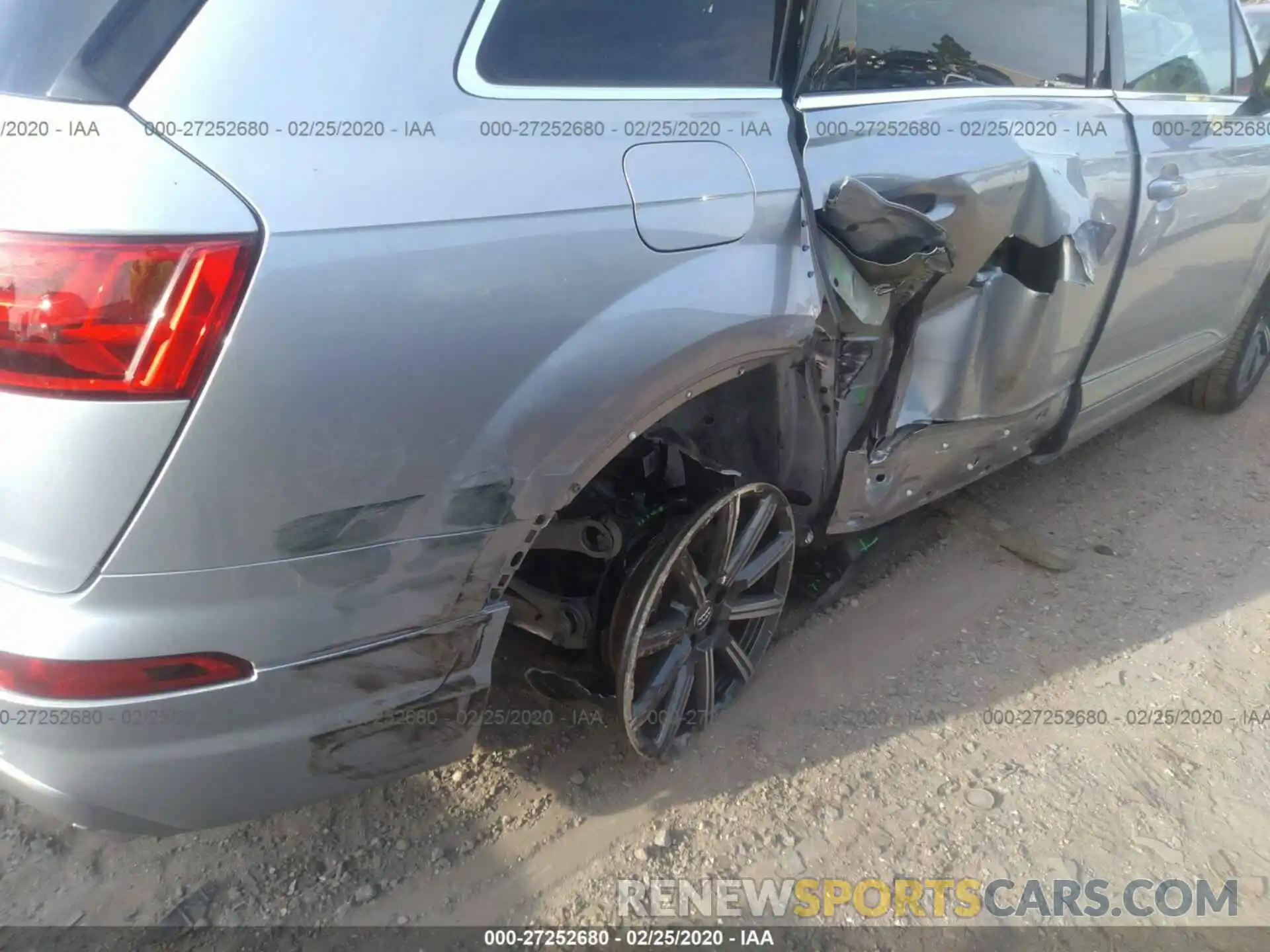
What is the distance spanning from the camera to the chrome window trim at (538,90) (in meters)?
1.38

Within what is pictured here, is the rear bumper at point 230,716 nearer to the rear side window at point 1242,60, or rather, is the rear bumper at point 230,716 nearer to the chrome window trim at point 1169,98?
the chrome window trim at point 1169,98

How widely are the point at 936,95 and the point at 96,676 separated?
2.21 m

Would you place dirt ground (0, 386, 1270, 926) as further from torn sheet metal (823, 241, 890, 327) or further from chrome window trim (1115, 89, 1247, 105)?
chrome window trim (1115, 89, 1247, 105)

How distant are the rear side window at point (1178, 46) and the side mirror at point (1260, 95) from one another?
82 mm

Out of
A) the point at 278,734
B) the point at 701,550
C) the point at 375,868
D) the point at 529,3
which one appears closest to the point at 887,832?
the point at 701,550

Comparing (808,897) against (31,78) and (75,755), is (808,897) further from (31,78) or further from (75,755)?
(31,78)

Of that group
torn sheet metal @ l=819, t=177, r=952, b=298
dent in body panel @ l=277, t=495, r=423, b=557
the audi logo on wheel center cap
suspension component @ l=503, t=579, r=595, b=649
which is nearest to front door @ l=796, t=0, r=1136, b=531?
torn sheet metal @ l=819, t=177, r=952, b=298

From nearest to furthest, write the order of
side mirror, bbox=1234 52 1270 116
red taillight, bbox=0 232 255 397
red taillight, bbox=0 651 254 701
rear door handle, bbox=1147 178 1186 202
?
red taillight, bbox=0 232 255 397
red taillight, bbox=0 651 254 701
rear door handle, bbox=1147 178 1186 202
side mirror, bbox=1234 52 1270 116

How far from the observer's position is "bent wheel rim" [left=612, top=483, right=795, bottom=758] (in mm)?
1938

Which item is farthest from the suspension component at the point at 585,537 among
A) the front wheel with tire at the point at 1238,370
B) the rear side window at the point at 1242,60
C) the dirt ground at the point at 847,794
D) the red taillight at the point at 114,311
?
the front wheel with tire at the point at 1238,370

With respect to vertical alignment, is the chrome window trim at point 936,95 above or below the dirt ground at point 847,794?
above

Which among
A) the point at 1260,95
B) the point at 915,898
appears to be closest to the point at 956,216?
the point at 915,898

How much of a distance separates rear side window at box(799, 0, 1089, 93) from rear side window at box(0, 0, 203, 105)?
1.26m

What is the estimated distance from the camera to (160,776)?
1.36 metres
